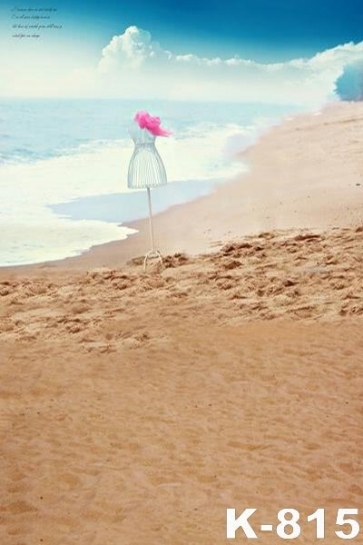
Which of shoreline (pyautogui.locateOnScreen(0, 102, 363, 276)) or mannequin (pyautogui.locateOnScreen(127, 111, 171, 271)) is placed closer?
mannequin (pyautogui.locateOnScreen(127, 111, 171, 271))

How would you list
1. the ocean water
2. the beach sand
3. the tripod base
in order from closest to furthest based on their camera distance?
the beach sand < the tripod base < the ocean water

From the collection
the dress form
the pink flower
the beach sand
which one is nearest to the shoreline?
the beach sand

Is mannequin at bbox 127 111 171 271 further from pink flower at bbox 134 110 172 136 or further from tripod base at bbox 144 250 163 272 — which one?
tripod base at bbox 144 250 163 272

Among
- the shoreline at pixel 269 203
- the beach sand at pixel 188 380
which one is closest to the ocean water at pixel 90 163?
the shoreline at pixel 269 203

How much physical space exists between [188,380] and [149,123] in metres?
1.93

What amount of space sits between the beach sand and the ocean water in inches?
16.4

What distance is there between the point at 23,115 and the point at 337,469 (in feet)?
21.9

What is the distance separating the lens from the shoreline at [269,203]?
5129 mm

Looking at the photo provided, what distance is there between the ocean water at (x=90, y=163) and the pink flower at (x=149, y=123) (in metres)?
0.95

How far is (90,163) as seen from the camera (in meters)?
7.45

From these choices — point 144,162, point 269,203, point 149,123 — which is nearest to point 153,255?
point 144,162

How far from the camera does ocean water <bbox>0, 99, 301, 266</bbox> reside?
5.50 meters

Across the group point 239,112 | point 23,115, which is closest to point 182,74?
point 239,112

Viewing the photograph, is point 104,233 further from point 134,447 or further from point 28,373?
point 134,447
